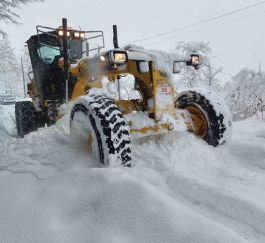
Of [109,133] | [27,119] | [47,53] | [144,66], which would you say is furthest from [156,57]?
[27,119]

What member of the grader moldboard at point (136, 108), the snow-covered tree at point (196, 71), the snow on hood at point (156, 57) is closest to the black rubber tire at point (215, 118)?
the grader moldboard at point (136, 108)

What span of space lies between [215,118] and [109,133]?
1582 mm

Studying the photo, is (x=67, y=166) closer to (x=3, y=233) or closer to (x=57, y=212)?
(x=57, y=212)

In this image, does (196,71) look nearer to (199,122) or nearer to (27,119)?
(27,119)

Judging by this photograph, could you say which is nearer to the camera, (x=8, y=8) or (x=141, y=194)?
(x=141, y=194)

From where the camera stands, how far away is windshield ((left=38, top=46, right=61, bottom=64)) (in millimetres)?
7441

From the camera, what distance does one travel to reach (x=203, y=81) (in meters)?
26.2

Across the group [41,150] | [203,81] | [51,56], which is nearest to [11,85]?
[203,81]

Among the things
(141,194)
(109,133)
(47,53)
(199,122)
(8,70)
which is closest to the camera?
(141,194)

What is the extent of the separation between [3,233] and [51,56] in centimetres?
573

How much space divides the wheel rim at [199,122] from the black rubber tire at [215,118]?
0.04 m

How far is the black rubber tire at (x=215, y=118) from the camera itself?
4379 millimetres

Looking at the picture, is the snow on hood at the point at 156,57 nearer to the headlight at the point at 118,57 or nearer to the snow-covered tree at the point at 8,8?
the headlight at the point at 118,57

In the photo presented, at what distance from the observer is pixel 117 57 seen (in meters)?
3.75
